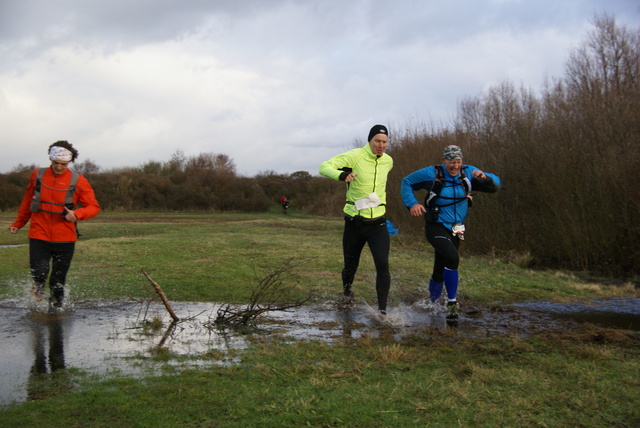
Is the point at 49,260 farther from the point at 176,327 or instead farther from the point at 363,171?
the point at 363,171

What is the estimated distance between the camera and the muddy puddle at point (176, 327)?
528 centimetres

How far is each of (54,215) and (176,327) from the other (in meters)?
2.16

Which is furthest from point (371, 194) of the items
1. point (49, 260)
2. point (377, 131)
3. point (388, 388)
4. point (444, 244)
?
point (49, 260)

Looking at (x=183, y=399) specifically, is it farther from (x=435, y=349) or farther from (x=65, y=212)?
(x=65, y=212)

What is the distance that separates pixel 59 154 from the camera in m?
7.35

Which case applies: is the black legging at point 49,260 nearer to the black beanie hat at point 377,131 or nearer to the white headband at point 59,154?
the white headband at point 59,154

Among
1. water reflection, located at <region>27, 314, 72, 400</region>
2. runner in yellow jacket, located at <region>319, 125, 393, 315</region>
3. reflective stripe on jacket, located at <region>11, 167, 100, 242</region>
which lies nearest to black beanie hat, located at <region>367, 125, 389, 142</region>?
runner in yellow jacket, located at <region>319, 125, 393, 315</region>

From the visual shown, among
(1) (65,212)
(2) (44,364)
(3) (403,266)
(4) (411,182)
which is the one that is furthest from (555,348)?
(3) (403,266)

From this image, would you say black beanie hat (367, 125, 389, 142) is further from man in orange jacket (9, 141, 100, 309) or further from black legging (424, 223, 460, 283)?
man in orange jacket (9, 141, 100, 309)

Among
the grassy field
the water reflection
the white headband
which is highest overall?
the white headband

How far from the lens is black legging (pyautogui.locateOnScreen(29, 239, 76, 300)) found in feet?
24.2

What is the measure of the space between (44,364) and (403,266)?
9.25 metres

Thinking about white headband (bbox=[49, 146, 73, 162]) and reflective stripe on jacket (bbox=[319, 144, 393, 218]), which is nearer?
white headband (bbox=[49, 146, 73, 162])

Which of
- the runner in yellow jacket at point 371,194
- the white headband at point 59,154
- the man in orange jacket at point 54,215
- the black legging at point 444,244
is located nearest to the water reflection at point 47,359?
the man in orange jacket at point 54,215
